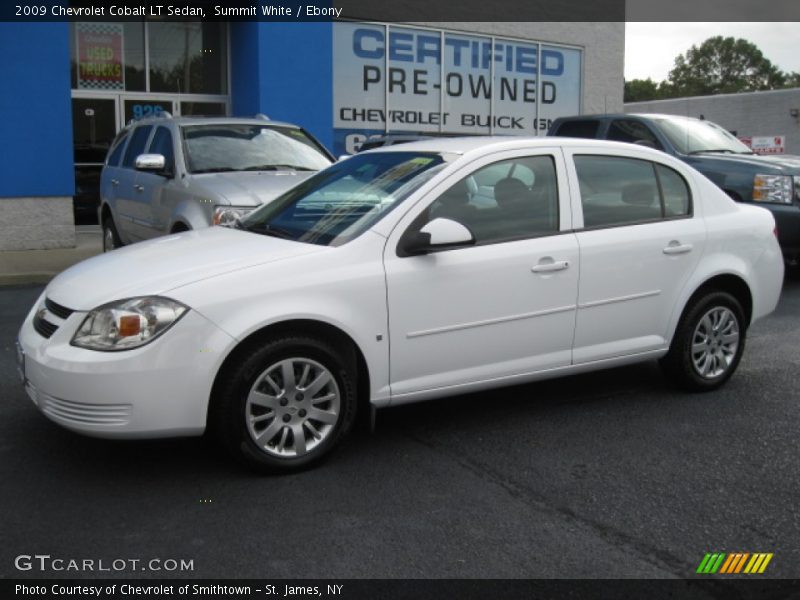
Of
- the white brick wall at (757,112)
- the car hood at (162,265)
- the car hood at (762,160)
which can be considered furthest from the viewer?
the white brick wall at (757,112)

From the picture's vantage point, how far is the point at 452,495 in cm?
407

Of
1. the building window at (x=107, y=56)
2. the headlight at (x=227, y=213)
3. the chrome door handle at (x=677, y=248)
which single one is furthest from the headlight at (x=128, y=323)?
the building window at (x=107, y=56)

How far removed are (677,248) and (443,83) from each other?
13.1 m

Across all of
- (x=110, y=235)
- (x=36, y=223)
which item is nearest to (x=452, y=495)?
(x=110, y=235)

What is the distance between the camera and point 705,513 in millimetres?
3887

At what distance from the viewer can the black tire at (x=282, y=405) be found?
4.10 metres

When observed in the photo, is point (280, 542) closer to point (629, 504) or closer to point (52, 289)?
point (629, 504)

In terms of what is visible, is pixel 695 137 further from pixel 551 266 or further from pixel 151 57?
pixel 151 57

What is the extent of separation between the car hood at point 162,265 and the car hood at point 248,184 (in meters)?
2.53

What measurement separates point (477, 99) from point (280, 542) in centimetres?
1585

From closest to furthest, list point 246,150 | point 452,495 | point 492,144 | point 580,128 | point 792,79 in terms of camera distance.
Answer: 1. point 452,495
2. point 492,144
3. point 246,150
4. point 580,128
5. point 792,79

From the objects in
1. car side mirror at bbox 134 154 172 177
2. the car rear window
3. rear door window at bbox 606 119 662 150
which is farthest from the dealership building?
rear door window at bbox 606 119 662 150

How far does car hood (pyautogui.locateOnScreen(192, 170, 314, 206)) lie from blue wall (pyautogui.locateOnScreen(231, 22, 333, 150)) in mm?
6431

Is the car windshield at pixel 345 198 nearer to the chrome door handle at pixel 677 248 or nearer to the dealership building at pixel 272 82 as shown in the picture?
the chrome door handle at pixel 677 248
